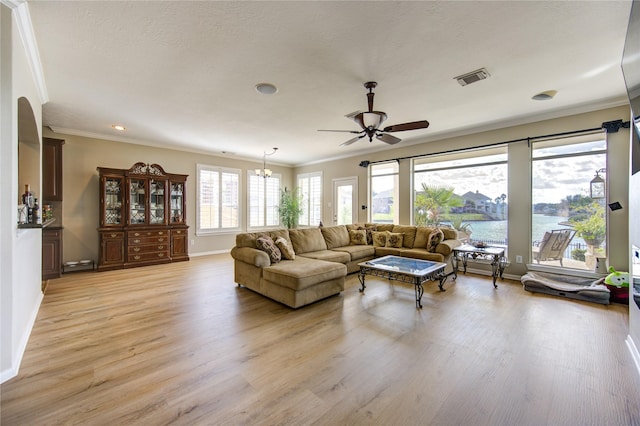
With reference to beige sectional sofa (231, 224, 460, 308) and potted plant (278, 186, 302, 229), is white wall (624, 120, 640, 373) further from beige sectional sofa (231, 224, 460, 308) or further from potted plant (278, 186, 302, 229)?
potted plant (278, 186, 302, 229)

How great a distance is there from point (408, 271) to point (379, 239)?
227 cm

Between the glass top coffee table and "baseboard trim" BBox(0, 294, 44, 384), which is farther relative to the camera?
the glass top coffee table

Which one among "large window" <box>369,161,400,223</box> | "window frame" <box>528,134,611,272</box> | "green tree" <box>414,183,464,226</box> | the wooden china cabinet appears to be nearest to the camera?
"window frame" <box>528,134,611,272</box>

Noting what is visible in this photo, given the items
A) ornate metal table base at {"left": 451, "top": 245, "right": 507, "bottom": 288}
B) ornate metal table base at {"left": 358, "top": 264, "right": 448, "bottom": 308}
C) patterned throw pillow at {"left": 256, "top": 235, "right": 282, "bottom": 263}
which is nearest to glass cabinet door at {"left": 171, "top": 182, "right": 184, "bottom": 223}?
patterned throw pillow at {"left": 256, "top": 235, "right": 282, "bottom": 263}

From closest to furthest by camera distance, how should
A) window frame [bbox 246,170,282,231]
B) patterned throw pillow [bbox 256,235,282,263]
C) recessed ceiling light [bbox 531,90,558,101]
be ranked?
1. recessed ceiling light [bbox 531,90,558,101]
2. patterned throw pillow [bbox 256,235,282,263]
3. window frame [bbox 246,170,282,231]

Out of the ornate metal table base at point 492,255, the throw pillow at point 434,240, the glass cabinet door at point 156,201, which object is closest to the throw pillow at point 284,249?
the throw pillow at point 434,240

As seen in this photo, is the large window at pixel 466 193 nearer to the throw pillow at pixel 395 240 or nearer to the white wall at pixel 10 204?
the throw pillow at pixel 395 240

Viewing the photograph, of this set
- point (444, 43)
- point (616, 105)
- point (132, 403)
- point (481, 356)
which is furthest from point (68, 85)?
point (616, 105)

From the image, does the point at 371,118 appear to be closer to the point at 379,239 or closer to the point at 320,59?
the point at 320,59

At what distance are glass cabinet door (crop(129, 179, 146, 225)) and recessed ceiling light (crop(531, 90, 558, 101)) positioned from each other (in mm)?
7275

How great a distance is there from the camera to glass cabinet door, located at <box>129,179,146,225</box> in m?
5.72

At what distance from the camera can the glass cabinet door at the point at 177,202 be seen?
6348 mm

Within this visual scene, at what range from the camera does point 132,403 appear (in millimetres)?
1737

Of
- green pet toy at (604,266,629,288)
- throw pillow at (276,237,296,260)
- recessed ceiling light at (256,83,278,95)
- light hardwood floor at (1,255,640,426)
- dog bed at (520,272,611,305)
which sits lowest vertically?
light hardwood floor at (1,255,640,426)
